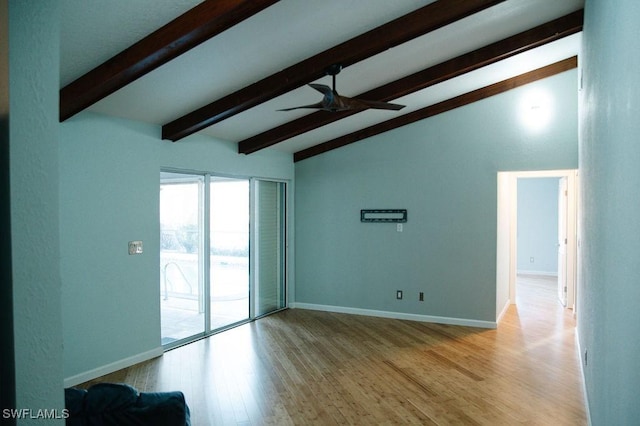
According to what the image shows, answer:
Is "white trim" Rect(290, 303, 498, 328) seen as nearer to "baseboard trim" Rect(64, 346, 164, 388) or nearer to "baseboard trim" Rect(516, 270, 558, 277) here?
"baseboard trim" Rect(64, 346, 164, 388)

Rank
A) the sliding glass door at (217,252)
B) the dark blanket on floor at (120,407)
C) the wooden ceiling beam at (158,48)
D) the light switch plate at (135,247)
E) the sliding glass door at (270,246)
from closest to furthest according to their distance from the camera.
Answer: the dark blanket on floor at (120,407), the wooden ceiling beam at (158,48), the light switch plate at (135,247), the sliding glass door at (217,252), the sliding glass door at (270,246)

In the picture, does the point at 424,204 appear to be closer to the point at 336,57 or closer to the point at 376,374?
the point at 376,374

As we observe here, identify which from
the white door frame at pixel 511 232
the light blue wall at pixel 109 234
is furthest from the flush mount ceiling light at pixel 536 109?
the light blue wall at pixel 109 234

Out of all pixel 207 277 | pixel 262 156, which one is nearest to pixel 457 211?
pixel 262 156

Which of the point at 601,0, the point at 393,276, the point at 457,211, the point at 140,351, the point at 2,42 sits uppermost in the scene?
the point at 601,0

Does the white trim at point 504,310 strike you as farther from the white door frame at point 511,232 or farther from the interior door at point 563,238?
the interior door at point 563,238

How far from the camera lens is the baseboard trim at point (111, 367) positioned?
381cm

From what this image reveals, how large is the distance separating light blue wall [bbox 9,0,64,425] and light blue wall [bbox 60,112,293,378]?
3162 mm

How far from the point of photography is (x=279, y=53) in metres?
3.50

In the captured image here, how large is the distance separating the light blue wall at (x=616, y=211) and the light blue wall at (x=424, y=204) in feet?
9.43

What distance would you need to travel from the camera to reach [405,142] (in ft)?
20.2

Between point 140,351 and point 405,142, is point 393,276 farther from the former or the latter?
point 140,351

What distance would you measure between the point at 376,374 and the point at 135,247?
107 inches

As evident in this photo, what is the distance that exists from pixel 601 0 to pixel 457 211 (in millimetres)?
3583
